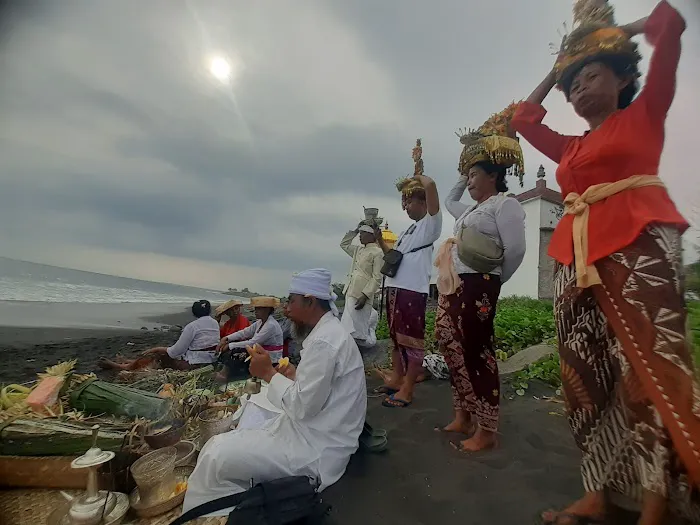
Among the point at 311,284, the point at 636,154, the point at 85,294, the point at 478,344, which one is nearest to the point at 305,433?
the point at 311,284

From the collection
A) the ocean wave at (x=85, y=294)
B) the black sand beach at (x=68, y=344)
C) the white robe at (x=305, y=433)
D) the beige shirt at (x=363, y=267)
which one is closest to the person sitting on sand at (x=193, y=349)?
the black sand beach at (x=68, y=344)

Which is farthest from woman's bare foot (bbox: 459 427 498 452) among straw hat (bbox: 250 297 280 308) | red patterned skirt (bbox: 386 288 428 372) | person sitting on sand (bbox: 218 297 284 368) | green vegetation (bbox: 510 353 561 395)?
straw hat (bbox: 250 297 280 308)

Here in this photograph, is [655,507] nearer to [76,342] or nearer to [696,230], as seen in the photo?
[696,230]

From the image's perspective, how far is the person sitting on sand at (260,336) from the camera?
4230 mm

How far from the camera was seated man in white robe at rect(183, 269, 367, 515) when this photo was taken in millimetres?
1713

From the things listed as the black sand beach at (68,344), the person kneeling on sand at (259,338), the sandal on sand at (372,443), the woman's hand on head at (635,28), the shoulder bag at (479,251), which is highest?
the woman's hand on head at (635,28)

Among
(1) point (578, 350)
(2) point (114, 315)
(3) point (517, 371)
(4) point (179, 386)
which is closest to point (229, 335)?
(4) point (179, 386)

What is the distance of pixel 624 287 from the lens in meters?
1.28

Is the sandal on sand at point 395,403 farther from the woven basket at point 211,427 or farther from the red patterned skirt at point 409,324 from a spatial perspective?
the woven basket at point 211,427

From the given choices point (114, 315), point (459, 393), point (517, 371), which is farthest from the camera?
point (114, 315)

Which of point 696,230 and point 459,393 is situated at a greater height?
point 696,230

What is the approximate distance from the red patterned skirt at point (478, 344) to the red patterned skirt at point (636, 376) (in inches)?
23.6

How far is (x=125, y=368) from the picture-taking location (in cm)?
440

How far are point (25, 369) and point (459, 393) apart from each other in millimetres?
5603
